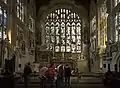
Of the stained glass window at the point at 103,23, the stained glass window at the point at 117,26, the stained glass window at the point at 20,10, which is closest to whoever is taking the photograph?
the stained glass window at the point at 117,26

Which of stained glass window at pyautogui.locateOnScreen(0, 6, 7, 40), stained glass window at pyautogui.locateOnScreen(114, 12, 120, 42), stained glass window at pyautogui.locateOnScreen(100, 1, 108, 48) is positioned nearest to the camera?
stained glass window at pyautogui.locateOnScreen(0, 6, 7, 40)

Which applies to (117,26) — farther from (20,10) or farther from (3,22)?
(20,10)

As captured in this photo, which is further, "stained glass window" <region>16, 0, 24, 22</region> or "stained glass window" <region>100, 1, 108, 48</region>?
"stained glass window" <region>100, 1, 108, 48</region>

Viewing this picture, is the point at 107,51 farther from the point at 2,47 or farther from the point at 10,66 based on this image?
the point at 10,66

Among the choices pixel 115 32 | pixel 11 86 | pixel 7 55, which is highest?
pixel 115 32

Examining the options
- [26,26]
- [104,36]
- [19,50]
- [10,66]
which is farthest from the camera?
[26,26]

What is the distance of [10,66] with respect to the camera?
67.4ft

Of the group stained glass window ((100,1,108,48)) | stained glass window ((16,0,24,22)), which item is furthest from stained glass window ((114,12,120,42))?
stained glass window ((16,0,24,22))

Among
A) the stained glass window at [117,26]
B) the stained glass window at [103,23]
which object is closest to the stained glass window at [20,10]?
the stained glass window at [103,23]

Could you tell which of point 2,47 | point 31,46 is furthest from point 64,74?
point 31,46

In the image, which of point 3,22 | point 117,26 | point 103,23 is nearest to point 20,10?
point 3,22

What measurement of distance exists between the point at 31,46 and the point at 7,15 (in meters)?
16.7

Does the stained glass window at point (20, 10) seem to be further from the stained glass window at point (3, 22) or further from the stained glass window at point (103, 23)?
the stained glass window at point (103, 23)

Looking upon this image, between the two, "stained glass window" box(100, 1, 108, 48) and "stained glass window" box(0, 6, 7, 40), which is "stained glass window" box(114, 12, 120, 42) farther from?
"stained glass window" box(0, 6, 7, 40)
